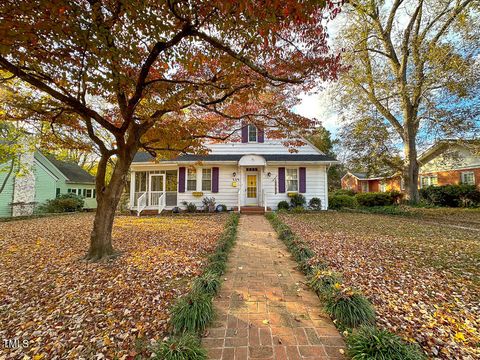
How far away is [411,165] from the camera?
45.4ft

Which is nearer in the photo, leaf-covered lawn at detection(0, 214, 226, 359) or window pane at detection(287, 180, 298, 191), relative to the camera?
leaf-covered lawn at detection(0, 214, 226, 359)

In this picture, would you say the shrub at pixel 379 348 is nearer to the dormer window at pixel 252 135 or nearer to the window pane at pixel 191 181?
the window pane at pixel 191 181

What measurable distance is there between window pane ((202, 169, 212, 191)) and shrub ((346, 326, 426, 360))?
12.0 metres

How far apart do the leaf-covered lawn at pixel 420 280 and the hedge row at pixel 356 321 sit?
0.27m

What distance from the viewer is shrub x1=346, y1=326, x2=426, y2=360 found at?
184 cm

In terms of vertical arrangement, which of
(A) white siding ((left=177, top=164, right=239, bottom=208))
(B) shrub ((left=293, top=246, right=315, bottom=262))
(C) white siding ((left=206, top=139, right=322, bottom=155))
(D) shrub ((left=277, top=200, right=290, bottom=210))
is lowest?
(B) shrub ((left=293, top=246, right=315, bottom=262))

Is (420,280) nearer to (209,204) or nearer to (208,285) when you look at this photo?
(208,285)

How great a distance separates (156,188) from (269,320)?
42.8 feet

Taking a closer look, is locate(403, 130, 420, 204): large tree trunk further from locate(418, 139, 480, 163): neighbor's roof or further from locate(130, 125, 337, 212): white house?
locate(130, 125, 337, 212): white house

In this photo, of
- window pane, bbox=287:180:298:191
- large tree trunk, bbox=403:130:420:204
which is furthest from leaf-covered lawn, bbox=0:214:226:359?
Result: large tree trunk, bbox=403:130:420:204

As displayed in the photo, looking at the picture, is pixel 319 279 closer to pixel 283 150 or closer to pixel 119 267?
pixel 119 267

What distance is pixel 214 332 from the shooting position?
7.63 feet

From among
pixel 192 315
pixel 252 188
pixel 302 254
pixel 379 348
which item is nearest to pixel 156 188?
pixel 252 188

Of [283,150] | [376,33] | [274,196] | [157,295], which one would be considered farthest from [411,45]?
[157,295]
